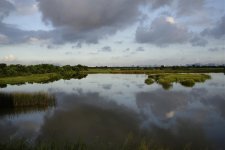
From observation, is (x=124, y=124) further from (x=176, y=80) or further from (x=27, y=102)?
(x=176, y=80)

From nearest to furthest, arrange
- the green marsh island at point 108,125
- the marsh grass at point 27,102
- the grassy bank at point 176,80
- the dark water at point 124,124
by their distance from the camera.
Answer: the green marsh island at point 108,125 → the dark water at point 124,124 → the marsh grass at point 27,102 → the grassy bank at point 176,80

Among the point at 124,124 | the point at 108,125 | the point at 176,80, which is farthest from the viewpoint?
the point at 176,80

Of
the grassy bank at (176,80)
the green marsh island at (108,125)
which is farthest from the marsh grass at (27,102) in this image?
the grassy bank at (176,80)

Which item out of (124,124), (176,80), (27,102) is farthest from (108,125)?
(176,80)

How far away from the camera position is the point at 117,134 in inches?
565

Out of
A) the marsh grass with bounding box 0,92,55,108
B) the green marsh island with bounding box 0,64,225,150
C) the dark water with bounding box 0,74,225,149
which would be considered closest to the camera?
the green marsh island with bounding box 0,64,225,150

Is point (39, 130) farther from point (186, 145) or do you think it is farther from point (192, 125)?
point (192, 125)

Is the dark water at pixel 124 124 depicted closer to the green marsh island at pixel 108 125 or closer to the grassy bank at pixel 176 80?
the green marsh island at pixel 108 125

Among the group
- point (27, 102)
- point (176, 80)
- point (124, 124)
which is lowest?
point (124, 124)

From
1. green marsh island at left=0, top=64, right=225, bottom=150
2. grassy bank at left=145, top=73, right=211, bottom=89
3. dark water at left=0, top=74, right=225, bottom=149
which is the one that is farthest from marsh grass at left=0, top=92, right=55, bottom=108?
grassy bank at left=145, top=73, right=211, bottom=89

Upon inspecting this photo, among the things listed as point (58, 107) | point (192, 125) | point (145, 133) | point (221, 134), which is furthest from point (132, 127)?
point (58, 107)

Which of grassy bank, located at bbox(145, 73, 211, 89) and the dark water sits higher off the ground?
grassy bank, located at bbox(145, 73, 211, 89)

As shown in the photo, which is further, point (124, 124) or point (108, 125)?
point (124, 124)

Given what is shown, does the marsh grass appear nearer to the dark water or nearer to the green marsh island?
the green marsh island
